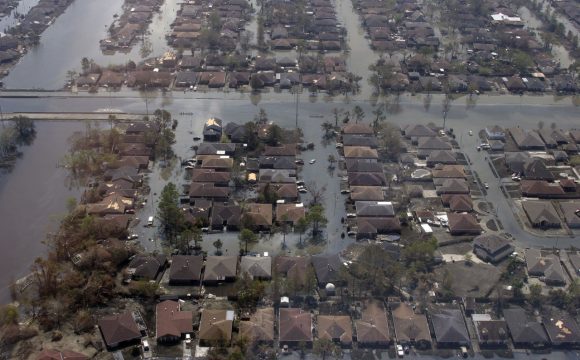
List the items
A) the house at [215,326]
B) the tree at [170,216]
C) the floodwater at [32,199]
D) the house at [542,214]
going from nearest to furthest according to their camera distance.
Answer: the house at [215,326] → the floodwater at [32,199] → the tree at [170,216] → the house at [542,214]

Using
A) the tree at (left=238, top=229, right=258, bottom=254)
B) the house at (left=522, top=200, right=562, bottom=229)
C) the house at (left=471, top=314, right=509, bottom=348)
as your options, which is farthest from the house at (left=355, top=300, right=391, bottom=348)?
the house at (left=522, top=200, right=562, bottom=229)

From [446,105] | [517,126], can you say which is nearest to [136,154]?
[446,105]

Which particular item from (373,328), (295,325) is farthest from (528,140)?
(295,325)

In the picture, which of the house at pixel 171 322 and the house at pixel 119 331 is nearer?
the house at pixel 119 331

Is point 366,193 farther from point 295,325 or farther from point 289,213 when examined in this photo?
point 295,325

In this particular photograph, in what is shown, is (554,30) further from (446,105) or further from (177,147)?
(177,147)

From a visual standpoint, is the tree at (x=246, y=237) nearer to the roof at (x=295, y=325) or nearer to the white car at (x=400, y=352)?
the roof at (x=295, y=325)

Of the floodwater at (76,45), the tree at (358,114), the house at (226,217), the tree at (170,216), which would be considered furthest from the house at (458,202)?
the floodwater at (76,45)
